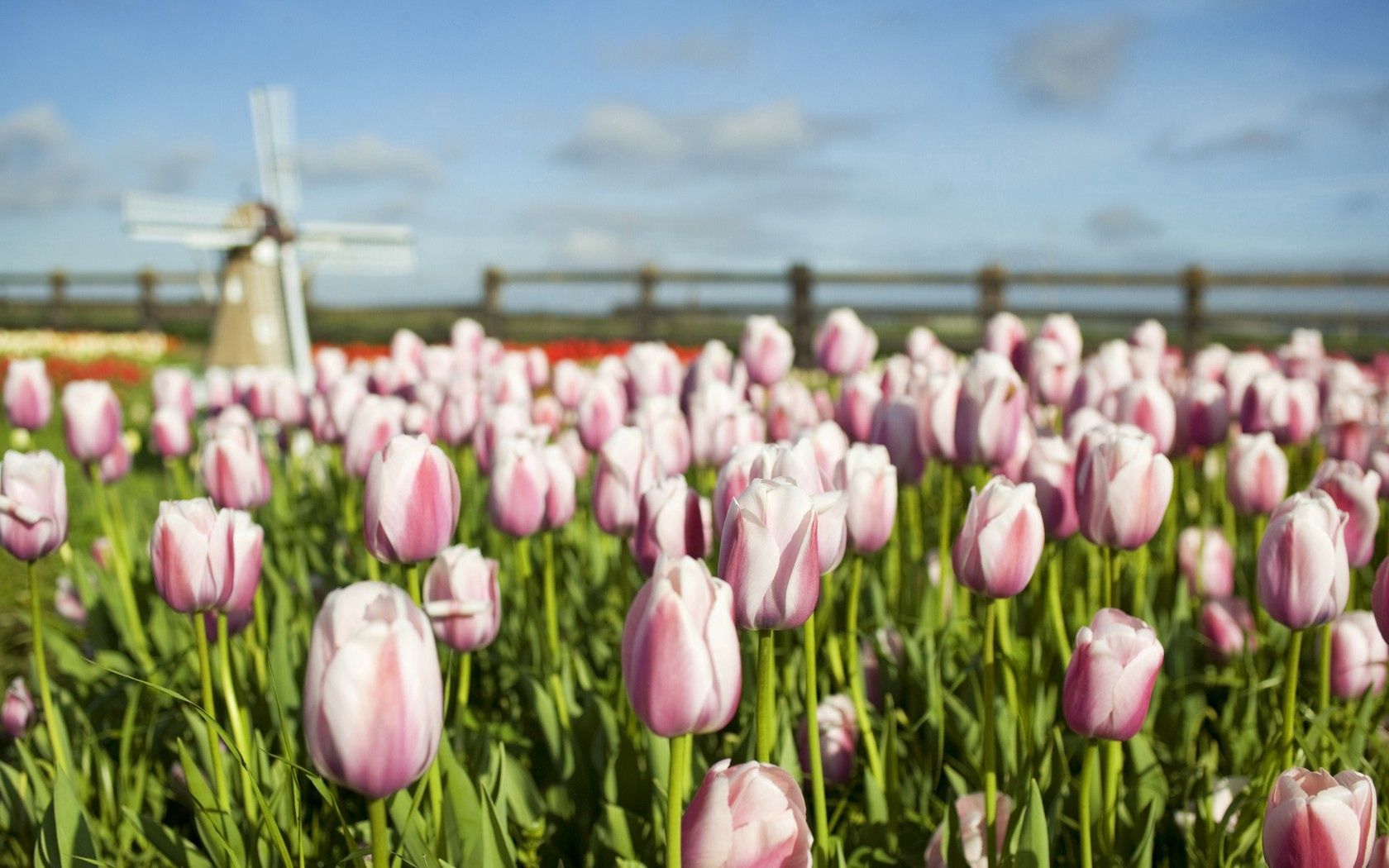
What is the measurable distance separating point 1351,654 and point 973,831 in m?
0.95

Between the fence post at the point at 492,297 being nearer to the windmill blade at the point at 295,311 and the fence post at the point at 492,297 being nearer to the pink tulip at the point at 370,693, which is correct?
the windmill blade at the point at 295,311

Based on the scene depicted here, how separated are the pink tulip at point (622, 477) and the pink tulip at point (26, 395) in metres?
2.08

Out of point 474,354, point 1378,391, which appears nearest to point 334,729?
point 474,354

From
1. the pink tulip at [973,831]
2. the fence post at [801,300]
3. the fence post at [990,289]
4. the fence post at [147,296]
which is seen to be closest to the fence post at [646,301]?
the fence post at [801,300]

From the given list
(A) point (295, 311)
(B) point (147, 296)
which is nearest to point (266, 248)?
(A) point (295, 311)

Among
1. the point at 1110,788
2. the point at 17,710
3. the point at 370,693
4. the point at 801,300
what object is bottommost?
the point at 17,710

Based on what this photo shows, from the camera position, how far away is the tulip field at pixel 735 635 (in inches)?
44.6

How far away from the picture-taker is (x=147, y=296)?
2464 centimetres

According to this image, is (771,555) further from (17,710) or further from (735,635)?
(17,710)

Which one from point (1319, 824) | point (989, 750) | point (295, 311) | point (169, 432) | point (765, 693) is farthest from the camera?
point (295, 311)

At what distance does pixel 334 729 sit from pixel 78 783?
139 centimetres

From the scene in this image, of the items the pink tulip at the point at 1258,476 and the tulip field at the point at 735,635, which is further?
the pink tulip at the point at 1258,476

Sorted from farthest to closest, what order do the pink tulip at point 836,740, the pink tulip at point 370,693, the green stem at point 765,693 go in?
the pink tulip at point 836,740 → the green stem at point 765,693 → the pink tulip at point 370,693

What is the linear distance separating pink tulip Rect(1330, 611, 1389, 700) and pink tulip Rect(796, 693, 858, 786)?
928mm
